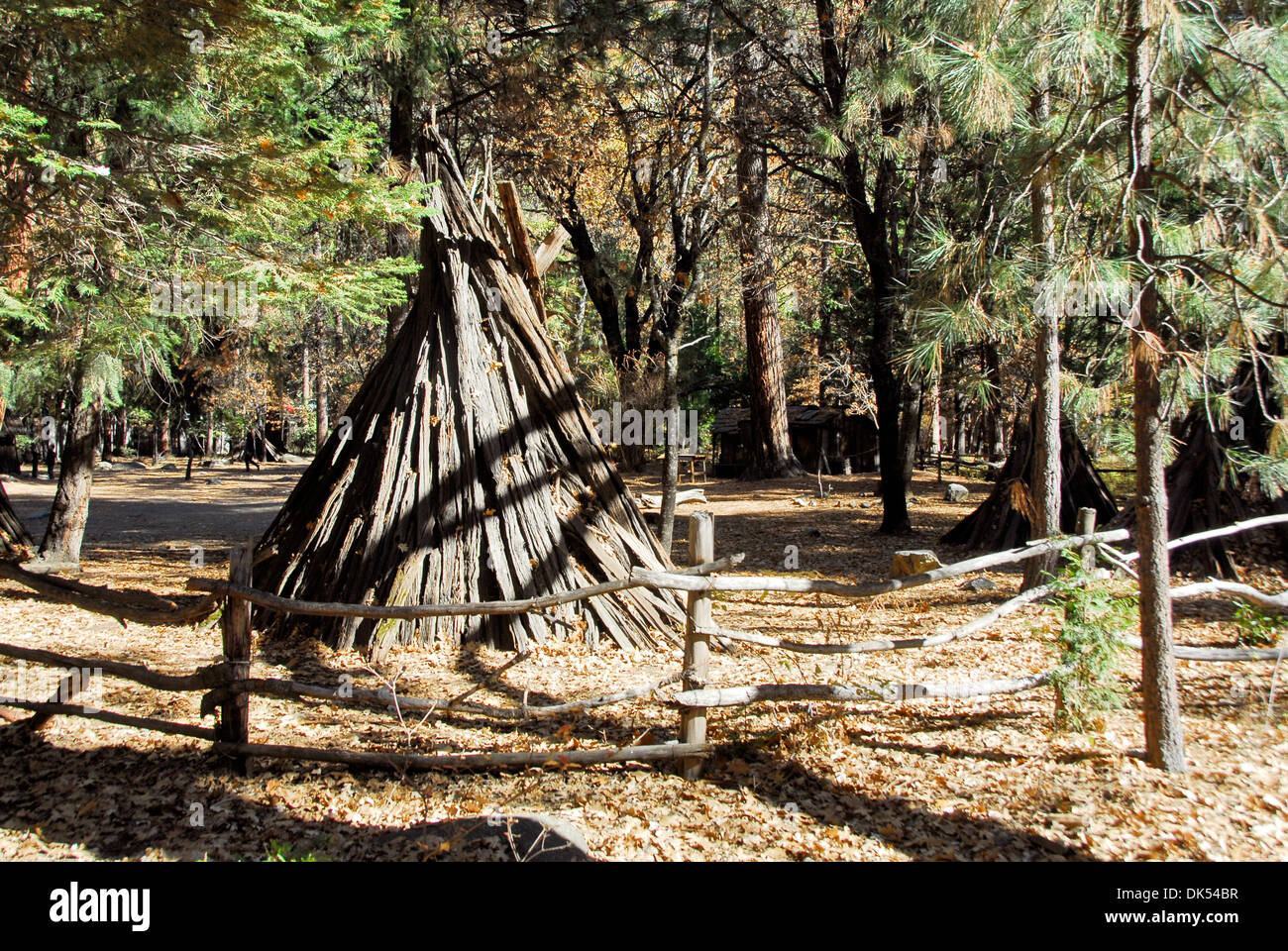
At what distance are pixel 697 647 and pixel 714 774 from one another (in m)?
0.73

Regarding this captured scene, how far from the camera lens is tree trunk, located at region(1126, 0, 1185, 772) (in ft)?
12.5

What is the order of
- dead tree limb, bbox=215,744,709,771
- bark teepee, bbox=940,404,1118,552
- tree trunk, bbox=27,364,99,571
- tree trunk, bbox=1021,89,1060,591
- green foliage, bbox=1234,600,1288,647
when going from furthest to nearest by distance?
bark teepee, bbox=940,404,1118,552, tree trunk, bbox=27,364,99,571, tree trunk, bbox=1021,89,1060,591, green foliage, bbox=1234,600,1288,647, dead tree limb, bbox=215,744,709,771

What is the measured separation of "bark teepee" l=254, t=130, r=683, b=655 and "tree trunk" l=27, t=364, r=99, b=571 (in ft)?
12.1

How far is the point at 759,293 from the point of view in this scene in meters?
12.7

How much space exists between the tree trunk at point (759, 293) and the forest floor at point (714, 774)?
5.94 metres

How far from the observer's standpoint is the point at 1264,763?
4074 millimetres

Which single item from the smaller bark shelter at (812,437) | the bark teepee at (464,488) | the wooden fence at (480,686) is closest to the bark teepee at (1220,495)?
the wooden fence at (480,686)

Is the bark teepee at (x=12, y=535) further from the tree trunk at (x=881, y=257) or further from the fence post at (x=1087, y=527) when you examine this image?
the tree trunk at (x=881, y=257)

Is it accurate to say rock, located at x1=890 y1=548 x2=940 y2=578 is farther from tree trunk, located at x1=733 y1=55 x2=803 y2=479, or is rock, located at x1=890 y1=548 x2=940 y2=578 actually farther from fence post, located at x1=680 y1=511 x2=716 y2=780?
tree trunk, located at x1=733 y1=55 x2=803 y2=479

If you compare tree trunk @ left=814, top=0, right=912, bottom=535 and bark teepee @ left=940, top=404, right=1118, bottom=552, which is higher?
tree trunk @ left=814, top=0, right=912, bottom=535

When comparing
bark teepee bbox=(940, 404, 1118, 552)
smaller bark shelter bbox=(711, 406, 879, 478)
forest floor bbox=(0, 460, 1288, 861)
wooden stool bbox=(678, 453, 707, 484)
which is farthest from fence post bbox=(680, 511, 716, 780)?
smaller bark shelter bbox=(711, 406, 879, 478)

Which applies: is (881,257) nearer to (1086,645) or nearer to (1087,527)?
(1087,527)

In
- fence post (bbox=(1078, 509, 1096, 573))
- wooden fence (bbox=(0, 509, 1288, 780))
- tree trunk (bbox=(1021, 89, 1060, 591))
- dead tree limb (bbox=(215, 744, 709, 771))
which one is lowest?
dead tree limb (bbox=(215, 744, 709, 771))
